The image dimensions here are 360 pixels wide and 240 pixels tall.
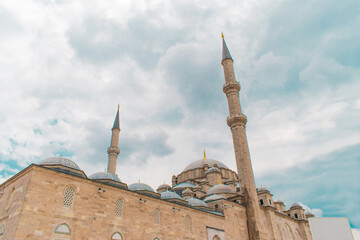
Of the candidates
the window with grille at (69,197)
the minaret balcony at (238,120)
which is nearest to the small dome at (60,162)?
the window with grille at (69,197)

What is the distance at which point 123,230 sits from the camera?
39.7 feet

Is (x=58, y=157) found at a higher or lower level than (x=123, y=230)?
higher

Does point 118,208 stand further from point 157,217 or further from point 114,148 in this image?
point 114,148

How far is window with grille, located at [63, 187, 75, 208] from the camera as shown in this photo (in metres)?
10.8

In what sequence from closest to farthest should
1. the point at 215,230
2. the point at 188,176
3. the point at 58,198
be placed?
1. the point at 58,198
2. the point at 215,230
3. the point at 188,176

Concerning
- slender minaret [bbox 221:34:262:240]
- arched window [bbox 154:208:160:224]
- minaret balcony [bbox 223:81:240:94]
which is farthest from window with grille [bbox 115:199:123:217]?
minaret balcony [bbox 223:81:240:94]

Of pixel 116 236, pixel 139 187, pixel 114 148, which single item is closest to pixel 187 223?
pixel 139 187

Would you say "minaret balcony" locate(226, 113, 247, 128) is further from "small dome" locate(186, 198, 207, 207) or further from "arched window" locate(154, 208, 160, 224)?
"arched window" locate(154, 208, 160, 224)

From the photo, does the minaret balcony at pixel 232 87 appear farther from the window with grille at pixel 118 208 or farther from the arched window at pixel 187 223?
the window with grille at pixel 118 208

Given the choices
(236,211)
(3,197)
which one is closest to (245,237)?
(236,211)

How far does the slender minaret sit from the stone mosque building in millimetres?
71

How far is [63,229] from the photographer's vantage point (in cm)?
1027

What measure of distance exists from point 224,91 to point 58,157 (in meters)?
16.1

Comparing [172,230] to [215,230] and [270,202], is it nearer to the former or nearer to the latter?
[215,230]
